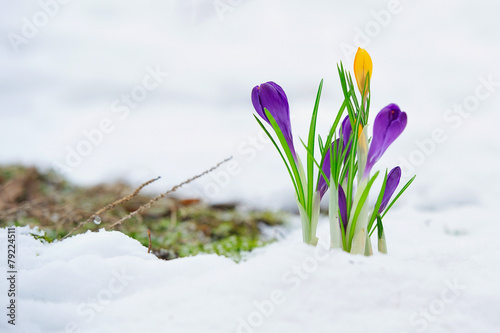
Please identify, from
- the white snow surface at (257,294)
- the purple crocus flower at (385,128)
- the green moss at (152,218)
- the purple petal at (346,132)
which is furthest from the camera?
the green moss at (152,218)

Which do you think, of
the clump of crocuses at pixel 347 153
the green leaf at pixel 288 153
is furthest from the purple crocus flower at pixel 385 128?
the green leaf at pixel 288 153

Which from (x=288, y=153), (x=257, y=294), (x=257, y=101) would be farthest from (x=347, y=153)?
(x=257, y=294)

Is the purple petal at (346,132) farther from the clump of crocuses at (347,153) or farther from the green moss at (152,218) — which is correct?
the green moss at (152,218)

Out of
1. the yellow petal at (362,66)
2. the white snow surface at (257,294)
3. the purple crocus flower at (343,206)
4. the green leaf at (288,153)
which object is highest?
the yellow petal at (362,66)

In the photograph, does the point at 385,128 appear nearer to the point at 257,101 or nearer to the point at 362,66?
the point at 362,66

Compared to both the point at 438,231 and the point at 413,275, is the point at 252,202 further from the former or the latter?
the point at 413,275
